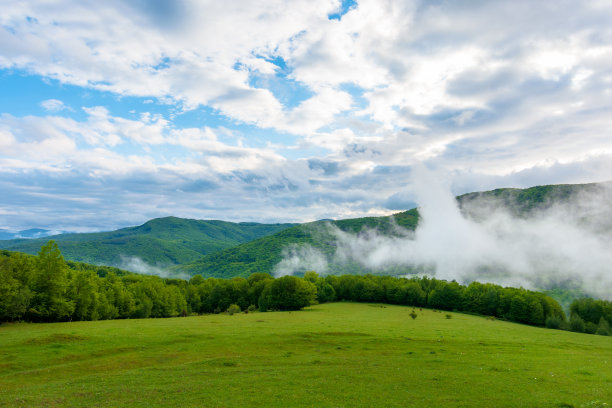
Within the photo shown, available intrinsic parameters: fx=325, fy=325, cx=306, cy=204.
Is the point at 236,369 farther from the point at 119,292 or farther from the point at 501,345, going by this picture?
the point at 119,292

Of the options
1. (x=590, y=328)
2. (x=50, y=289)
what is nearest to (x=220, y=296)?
(x=50, y=289)

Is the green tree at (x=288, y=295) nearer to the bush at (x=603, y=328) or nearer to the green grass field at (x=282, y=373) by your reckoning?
the green grass field at (x=282, y=373)

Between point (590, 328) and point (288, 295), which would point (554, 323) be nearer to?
point (590, 328)

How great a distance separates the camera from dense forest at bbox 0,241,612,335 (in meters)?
64.7

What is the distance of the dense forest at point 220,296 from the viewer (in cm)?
6469

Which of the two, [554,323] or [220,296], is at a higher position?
[220,296]

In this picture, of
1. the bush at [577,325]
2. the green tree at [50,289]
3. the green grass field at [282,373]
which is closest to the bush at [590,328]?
the bush at [577,325]

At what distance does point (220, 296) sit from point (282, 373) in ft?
381

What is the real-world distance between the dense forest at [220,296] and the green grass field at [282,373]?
19.2 m

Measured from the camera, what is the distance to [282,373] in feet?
95.3

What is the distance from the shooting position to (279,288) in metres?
120

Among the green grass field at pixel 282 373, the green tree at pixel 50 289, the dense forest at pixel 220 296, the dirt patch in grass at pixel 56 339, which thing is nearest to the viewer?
the green grass field at pixel 282 373

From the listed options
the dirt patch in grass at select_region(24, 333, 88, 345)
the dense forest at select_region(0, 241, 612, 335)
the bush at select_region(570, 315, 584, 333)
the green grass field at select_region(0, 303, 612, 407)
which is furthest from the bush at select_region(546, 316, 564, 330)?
the dirt patch in grass at select_region(24, 333, 88, 345)

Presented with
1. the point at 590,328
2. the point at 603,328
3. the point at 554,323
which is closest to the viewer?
the point at 603,328
